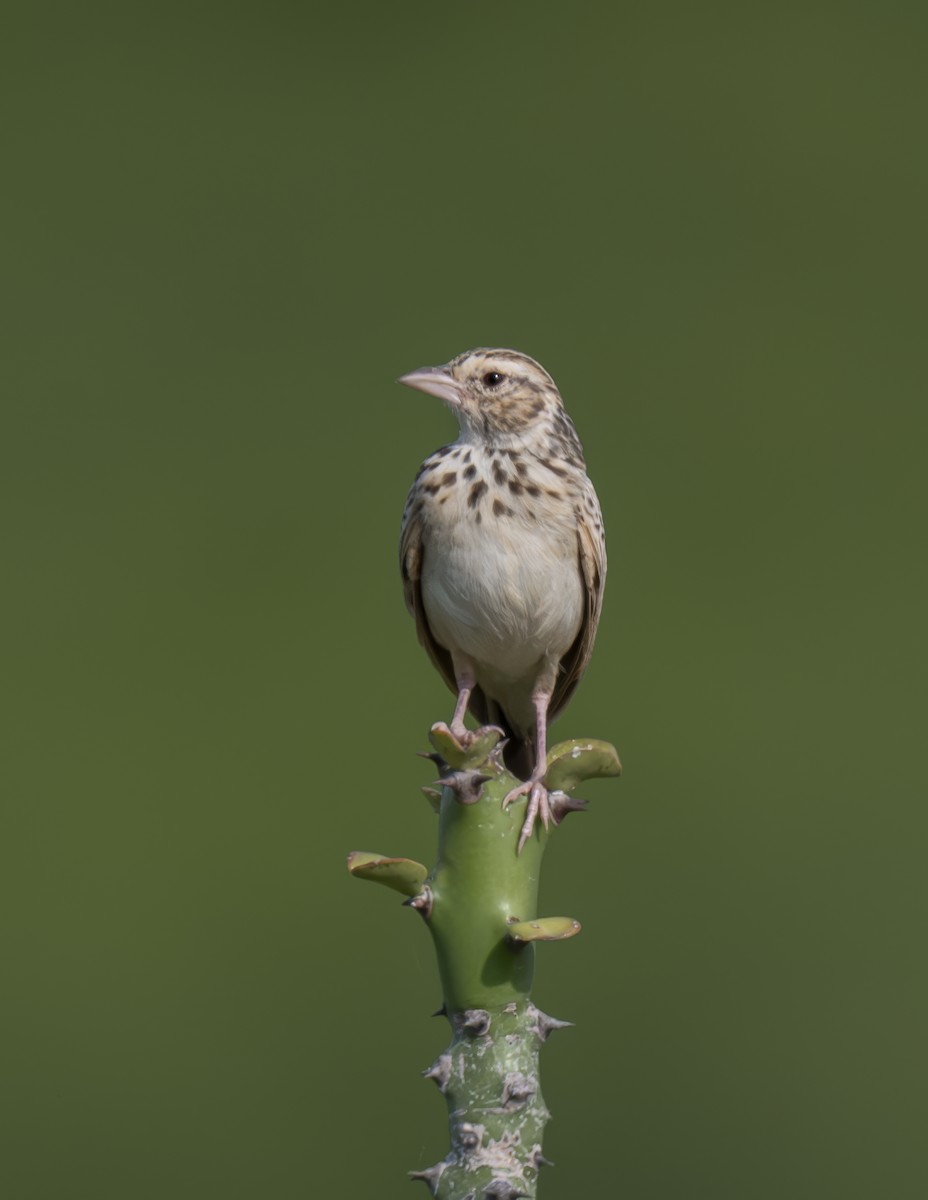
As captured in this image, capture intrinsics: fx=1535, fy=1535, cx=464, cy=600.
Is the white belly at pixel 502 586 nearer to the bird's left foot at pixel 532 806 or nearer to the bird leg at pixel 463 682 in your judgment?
the bird leg at pixel 463 682

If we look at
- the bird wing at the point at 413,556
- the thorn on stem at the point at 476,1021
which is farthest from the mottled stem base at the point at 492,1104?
the bird wing at the point at 413,556

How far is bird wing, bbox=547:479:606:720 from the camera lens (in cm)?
289

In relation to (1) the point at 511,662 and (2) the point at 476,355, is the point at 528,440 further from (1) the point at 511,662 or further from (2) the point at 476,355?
(1) the point at 511,662

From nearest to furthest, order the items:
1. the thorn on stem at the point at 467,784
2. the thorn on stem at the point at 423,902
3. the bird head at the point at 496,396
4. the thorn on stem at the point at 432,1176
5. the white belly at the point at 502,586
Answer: the thorn on stem at the point at 432,1176, the thorn on stem at the point at 423,902, the thorn on stem at the point at 467,784, the white belly at the point at 502,586, the bird head at the point at 496,396

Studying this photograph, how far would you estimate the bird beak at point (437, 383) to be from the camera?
2.83 meters

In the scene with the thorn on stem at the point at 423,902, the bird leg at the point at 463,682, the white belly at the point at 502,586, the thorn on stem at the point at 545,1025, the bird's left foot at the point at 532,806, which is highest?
the white belly at the point at 502,586

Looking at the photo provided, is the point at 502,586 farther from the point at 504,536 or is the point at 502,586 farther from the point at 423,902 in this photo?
the point at 423,902

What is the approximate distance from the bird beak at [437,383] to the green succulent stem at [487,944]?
1140mm

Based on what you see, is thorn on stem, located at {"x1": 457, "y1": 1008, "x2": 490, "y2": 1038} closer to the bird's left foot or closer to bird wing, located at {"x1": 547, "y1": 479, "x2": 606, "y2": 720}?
the bird's left foot

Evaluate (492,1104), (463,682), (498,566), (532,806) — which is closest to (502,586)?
(498,566)

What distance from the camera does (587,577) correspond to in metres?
2.91

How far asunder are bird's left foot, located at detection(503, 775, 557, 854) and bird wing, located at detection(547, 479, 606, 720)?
3.52 feet

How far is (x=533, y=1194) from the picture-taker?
62.1 inches

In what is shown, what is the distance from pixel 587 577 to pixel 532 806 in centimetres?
115
